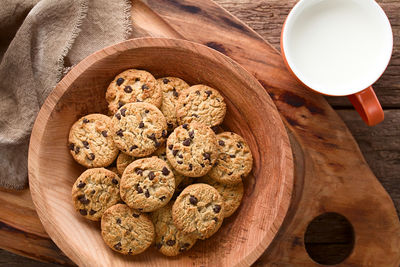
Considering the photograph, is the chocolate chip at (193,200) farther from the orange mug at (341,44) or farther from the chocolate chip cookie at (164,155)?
the orange mug at (341,44)

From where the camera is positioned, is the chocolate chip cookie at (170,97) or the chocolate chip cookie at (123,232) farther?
the chocolate chip cookie at (170,97)

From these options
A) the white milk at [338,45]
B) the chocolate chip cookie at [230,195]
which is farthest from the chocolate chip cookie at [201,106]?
the white milk at [338,45]

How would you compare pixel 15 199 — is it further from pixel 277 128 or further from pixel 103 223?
pixel 277 128

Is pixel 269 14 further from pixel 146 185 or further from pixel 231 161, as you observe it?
pixel 146 185

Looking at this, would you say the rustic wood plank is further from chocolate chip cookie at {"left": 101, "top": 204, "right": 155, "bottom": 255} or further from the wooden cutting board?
chocolate chip cookie at {"left": 101, "top": 204, "right": 155, "bottom": 255}

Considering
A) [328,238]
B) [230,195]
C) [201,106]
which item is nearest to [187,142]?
[201,106]

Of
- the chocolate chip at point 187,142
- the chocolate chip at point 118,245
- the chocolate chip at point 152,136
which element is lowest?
the chocolate chip at point 118,245

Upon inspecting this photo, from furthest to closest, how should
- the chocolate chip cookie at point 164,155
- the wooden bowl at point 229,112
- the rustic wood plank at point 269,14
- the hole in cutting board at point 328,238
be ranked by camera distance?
the hole in cutting board at point 328,238, the rustic wood plank at point 269,14, the chocolate chip cookie at point 164,155, the wooden bowl at point 229,112
